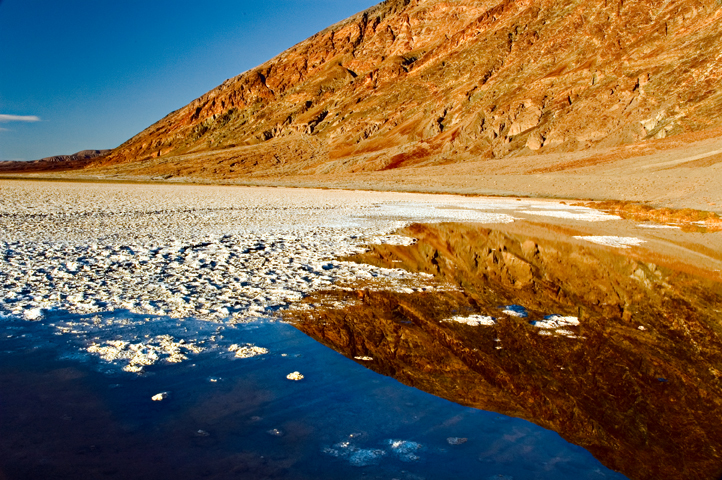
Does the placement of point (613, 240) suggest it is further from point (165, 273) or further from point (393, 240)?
point (165, 273)

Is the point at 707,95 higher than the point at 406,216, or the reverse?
the point at 707,95

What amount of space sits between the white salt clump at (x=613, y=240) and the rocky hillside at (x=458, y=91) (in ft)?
151

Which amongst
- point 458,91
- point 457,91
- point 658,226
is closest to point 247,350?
point 658,226

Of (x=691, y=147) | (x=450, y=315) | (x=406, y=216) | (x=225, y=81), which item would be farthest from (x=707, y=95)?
(x=225, y=81)

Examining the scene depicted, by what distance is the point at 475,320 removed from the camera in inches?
232

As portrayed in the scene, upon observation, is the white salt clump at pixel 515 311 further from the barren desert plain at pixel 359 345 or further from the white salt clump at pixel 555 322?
the white salt clump at pixel 555 322

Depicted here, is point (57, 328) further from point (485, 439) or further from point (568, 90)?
point (568, 90)

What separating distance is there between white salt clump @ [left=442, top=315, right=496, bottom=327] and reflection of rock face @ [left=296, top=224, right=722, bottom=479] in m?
0.08

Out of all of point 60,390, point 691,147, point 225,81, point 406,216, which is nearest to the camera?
point 60,390

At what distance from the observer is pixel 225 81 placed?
513 feet

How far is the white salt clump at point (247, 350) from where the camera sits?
465cm

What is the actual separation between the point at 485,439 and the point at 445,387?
2.65 feet

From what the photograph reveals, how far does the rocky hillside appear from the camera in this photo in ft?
196

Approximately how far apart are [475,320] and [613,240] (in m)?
8.61
